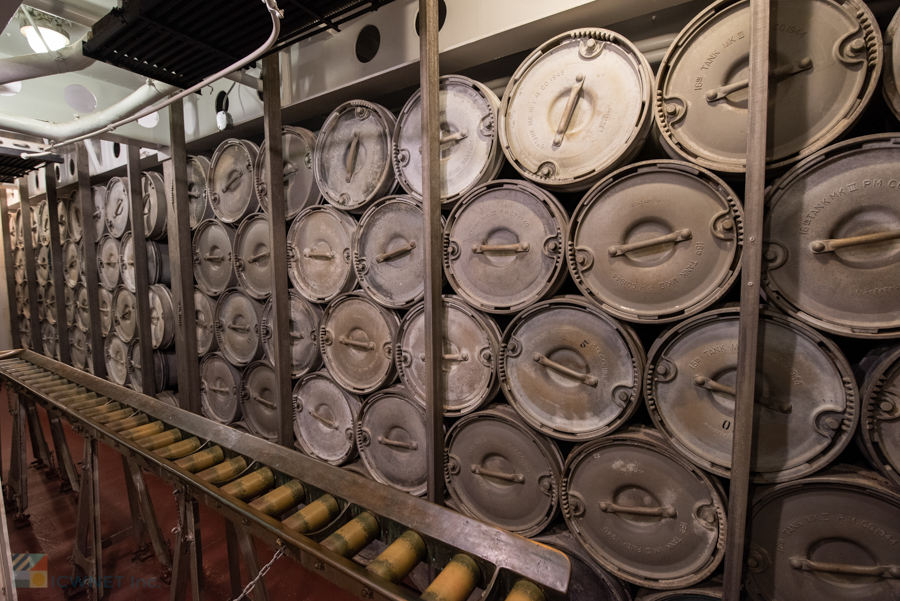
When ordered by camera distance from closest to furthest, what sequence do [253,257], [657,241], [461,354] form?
1. [657,241]
2. [461,354]
3. [253,257]

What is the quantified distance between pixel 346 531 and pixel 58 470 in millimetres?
4129

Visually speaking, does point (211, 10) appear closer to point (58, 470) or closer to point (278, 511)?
point (278, 511)

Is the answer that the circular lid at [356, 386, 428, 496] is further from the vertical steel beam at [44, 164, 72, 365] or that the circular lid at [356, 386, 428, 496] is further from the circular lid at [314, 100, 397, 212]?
the vertical steel beam at [44, 164, 72, 365]

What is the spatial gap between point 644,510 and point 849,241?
1338 mm

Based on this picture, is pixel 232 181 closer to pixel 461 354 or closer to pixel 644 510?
pixel 461 354

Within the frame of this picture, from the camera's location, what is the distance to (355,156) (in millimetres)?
2494

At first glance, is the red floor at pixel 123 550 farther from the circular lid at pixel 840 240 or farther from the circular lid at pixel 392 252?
the circular lid at pixel 840 240

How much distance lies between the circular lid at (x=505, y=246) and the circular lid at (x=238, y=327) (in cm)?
203

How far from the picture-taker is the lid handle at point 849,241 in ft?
4.04

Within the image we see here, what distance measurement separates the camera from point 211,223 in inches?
134

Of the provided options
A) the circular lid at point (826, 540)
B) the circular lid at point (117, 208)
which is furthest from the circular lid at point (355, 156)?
the circular lid at point (117, 208)

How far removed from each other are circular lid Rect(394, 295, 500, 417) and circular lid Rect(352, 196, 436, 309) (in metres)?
0.16

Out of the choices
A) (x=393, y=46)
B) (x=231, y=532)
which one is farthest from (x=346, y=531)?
(x=393, y=46)

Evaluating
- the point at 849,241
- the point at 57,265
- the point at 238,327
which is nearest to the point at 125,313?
the point at 57,265
